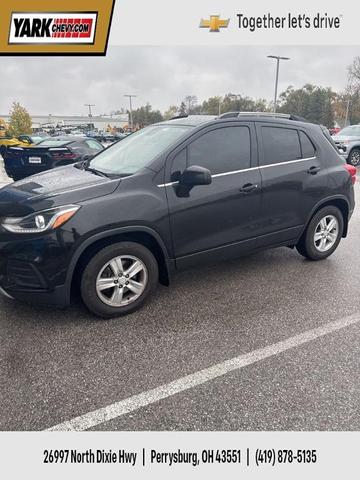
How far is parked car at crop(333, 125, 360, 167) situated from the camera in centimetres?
1383

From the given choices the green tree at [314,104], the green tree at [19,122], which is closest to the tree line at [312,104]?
the green tree at [314,104]

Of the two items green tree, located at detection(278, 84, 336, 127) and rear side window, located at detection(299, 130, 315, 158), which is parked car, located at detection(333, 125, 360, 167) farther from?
green tree, located at detection(278, 84, 336, 127)

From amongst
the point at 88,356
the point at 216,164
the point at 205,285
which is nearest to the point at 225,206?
the point at 216,164

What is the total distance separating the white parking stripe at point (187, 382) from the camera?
6.77 ft

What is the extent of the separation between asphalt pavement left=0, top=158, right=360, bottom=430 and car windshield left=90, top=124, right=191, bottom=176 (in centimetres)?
136

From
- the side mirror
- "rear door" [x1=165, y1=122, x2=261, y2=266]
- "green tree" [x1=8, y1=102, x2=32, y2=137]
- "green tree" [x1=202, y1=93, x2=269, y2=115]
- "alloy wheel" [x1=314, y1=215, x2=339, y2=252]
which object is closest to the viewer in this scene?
the side mirror

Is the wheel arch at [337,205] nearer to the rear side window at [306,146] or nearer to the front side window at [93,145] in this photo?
the rear side window at [306,146]

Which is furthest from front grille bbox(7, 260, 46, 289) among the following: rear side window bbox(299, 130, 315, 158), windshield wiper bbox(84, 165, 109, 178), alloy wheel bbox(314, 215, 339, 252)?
alloy wheel bbox(314, 215, 339, 252)

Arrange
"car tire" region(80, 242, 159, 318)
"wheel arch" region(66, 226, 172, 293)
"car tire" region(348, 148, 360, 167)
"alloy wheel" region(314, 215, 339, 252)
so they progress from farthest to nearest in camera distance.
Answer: "car tire" region(348, 148, 360, 167) < "alloy wheel" region(314, 215, 339, 252) < "car tire" region(80, 242, 159, 318) < "wheel arch" region(66, 226, 172, 293)

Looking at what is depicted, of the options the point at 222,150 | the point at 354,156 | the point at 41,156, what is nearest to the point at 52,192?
the point at 222,150

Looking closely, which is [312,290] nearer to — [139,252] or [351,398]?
[351,398]

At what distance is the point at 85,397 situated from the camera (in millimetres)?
2236
